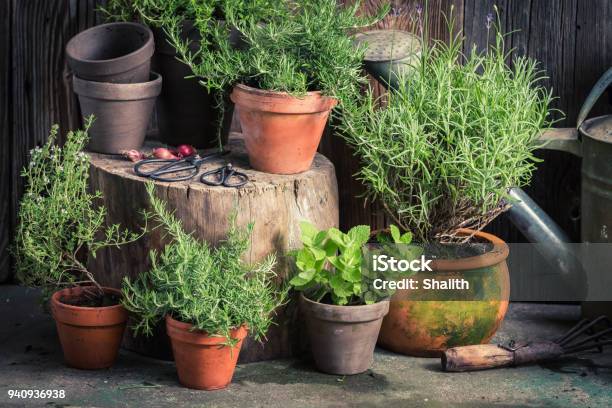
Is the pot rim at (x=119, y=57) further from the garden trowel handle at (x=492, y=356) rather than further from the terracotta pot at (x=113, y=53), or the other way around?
the garden trowel handle at (x=492, y=356)

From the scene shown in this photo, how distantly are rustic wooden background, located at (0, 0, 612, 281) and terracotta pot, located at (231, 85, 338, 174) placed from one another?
0.59 m

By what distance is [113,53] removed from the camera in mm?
4215

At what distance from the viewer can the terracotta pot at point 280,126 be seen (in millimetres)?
3871

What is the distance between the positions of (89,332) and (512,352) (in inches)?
63.0

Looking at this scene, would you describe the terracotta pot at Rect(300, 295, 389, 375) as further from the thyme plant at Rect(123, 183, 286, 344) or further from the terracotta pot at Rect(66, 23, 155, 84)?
the terracotta pot at Rect(66, 23, 155, 84)

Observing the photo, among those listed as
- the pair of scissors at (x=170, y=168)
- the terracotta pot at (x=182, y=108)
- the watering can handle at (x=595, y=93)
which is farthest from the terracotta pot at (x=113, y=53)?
the watering can handle at (x=595, y=93)

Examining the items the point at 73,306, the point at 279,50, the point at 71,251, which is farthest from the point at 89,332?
the point at 279,50

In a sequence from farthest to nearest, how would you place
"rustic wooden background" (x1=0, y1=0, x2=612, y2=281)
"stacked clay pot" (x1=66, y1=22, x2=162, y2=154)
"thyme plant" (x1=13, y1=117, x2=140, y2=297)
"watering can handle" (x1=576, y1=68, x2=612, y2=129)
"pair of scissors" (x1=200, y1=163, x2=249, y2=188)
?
"rustic wooden background" (x1=0, y1=0, x2=612, y2=281), "watering can handle" (x1=576, y1=68, x2=612, y2=129), "stacked clay pot" (x1=66, y1=22, x2=162, y2=154), "pair of scissors" (x1=200, y1=163, x2=249, y2=188), "thyme plant" (x1=13, y1=117, x2=140, y2=297)

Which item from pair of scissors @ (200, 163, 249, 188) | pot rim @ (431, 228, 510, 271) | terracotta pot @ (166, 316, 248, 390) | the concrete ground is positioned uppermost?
pair of scissors @ (200, 163, 249, 188)

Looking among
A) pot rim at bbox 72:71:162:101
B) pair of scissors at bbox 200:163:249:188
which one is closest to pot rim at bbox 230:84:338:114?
pair of scissors at bbox 200:163:249:188

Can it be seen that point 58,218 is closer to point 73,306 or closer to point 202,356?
point 73,306

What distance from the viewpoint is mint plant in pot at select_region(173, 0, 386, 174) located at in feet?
12.7

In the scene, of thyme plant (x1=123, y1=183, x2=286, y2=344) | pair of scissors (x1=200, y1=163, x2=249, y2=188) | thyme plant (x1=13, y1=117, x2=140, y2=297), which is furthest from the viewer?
pair of scissors (x1=200, y1=163, x2=249, y2=188)

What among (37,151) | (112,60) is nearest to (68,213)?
(37,151)
